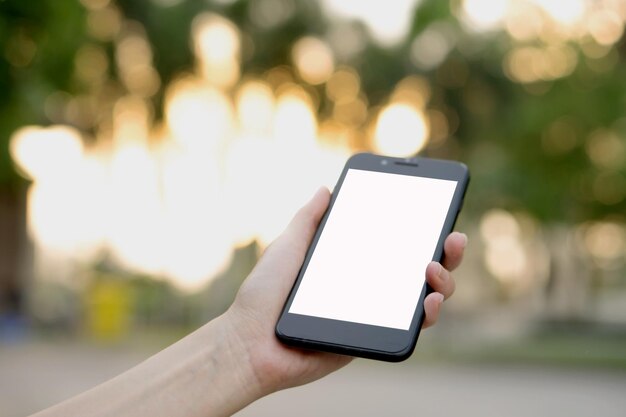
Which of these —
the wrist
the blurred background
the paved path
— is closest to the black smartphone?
the wrist

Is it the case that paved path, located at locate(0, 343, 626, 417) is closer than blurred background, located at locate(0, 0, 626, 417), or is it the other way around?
paved path, located at locate(0, 343, 626, 417)

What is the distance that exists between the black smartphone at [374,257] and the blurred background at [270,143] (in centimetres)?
1397

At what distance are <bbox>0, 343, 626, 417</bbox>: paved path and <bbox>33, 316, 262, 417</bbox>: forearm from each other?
781 centimetres

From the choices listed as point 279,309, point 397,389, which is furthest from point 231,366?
point 397,389

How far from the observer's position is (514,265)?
4084cm

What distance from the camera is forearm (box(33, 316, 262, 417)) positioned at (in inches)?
98.0

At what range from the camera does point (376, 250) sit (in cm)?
295

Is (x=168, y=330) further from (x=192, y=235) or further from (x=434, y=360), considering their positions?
(x=434, y=360)

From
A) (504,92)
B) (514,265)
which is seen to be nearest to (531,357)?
(504,92)

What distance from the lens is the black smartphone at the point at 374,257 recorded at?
2711mm

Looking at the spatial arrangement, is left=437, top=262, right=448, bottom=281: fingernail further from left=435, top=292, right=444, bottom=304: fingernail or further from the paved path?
the paved path

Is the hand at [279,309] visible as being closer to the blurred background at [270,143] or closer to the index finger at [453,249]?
the index finger at [453,249]

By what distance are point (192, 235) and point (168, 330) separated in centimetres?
302

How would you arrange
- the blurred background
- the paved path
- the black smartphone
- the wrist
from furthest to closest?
the blurred background → the paved path → the black smartphone → the wrist
